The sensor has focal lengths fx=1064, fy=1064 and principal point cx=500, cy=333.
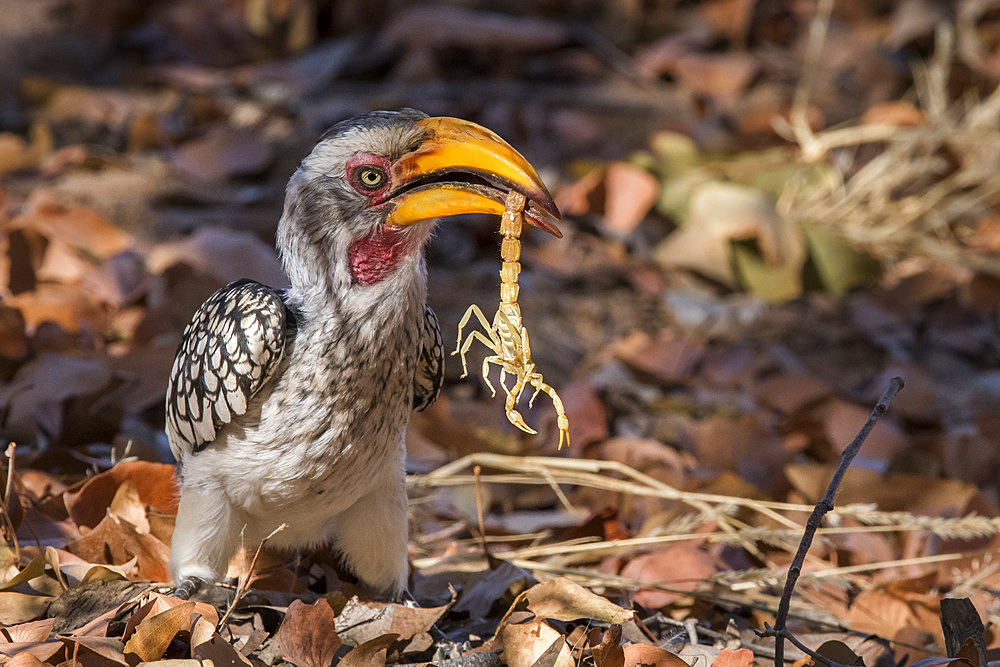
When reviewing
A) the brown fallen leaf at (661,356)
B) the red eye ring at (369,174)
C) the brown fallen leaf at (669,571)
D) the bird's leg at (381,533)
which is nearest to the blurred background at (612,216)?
the brown fallen leaf at (661,356)

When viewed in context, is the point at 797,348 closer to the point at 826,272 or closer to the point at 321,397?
the point at 826,272

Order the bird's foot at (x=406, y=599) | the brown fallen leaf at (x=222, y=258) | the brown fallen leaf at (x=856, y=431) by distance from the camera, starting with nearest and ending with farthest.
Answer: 1. the bird's foot at (x=406, y=599)
2. the brown fallen leaf at (x=856, y=431)
3. the brown fallen leaf at (x=222, y=258)

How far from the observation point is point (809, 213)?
16.6 feet

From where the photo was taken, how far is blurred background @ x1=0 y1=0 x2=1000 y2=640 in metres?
3.49

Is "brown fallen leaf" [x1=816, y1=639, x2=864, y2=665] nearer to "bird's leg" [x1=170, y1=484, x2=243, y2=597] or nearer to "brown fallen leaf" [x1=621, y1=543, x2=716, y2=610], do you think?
"brown fallen leaf" [x1=621, y1=543, x2=716, y2=610]

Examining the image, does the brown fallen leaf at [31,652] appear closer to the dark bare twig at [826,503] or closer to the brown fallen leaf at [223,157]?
the dark bare twig at [826,503]

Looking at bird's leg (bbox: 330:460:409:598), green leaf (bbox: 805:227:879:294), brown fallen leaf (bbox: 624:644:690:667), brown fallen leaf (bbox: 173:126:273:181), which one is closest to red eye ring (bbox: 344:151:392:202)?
bird's leg (bbox: 330:460:409:598)

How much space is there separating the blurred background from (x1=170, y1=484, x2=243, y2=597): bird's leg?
2.07 feet

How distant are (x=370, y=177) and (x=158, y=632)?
1.04 m

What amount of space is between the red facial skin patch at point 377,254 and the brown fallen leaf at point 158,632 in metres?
0.78

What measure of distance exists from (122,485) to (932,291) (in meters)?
3.61

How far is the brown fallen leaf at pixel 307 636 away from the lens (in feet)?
7.39

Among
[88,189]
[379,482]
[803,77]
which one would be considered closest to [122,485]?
[379,482]

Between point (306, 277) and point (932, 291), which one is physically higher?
point (306, 277)
